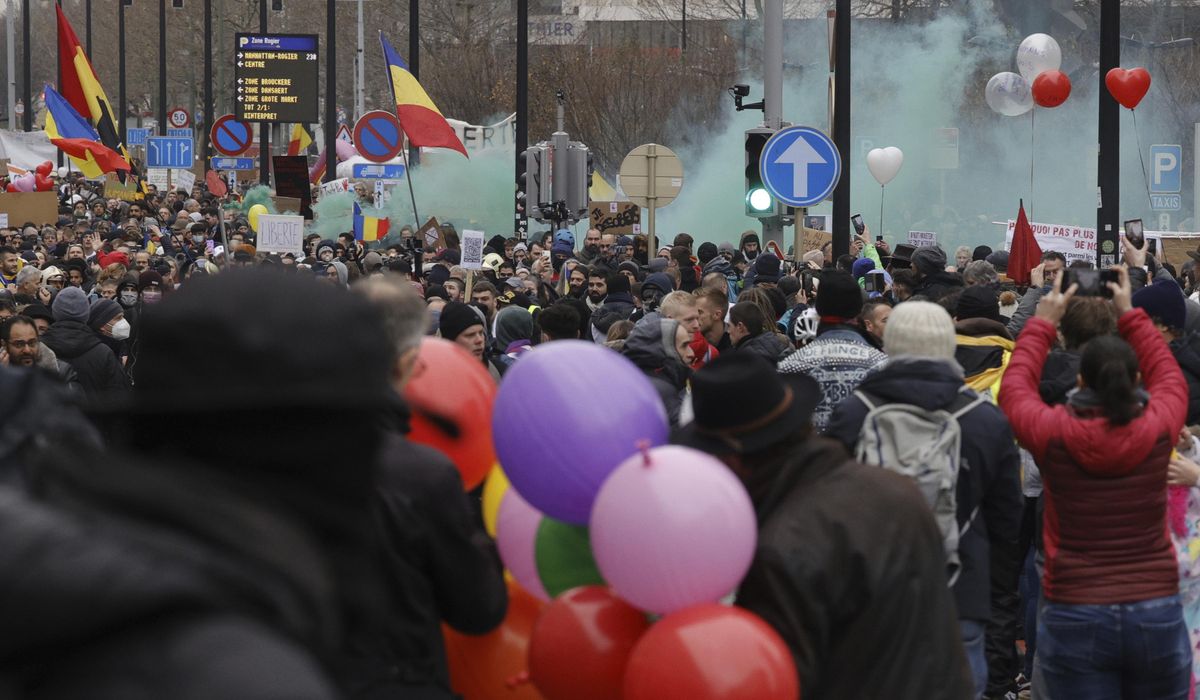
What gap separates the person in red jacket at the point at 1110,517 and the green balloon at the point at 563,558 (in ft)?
6.26

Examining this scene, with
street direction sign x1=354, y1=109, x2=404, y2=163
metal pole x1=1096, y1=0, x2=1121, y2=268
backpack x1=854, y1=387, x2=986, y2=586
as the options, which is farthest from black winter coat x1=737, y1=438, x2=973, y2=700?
street direction sign x1=354, y1=109, x2=404, y2=163

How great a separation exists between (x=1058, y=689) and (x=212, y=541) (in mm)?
4122

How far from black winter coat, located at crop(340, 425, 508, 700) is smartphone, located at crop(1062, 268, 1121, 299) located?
2.71m

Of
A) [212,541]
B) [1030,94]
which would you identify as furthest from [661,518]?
[1030,94]

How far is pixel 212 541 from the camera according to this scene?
131 cm

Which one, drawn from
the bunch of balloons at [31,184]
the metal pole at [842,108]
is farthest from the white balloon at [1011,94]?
the bunch of balloons at [31,184]

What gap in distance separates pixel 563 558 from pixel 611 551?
0.47 m

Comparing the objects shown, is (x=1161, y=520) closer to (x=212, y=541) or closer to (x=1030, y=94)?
(x=212, y=541)

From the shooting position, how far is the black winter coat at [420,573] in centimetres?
310

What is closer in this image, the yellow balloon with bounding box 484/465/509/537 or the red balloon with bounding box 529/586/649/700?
the red balloon with bounding box 529/586/649/700

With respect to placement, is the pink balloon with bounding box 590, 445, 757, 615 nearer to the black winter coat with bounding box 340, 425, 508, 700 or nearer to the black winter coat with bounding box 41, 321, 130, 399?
the black winter coat with bounding box 340, 425, 508, 700

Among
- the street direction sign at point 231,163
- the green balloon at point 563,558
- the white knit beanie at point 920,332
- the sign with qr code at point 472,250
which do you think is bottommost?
the green balloon at point 563,558

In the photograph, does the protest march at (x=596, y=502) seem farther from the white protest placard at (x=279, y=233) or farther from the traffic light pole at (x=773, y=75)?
the traffic light pole at (x=773, y=75)

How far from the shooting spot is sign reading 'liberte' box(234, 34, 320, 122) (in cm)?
3203
